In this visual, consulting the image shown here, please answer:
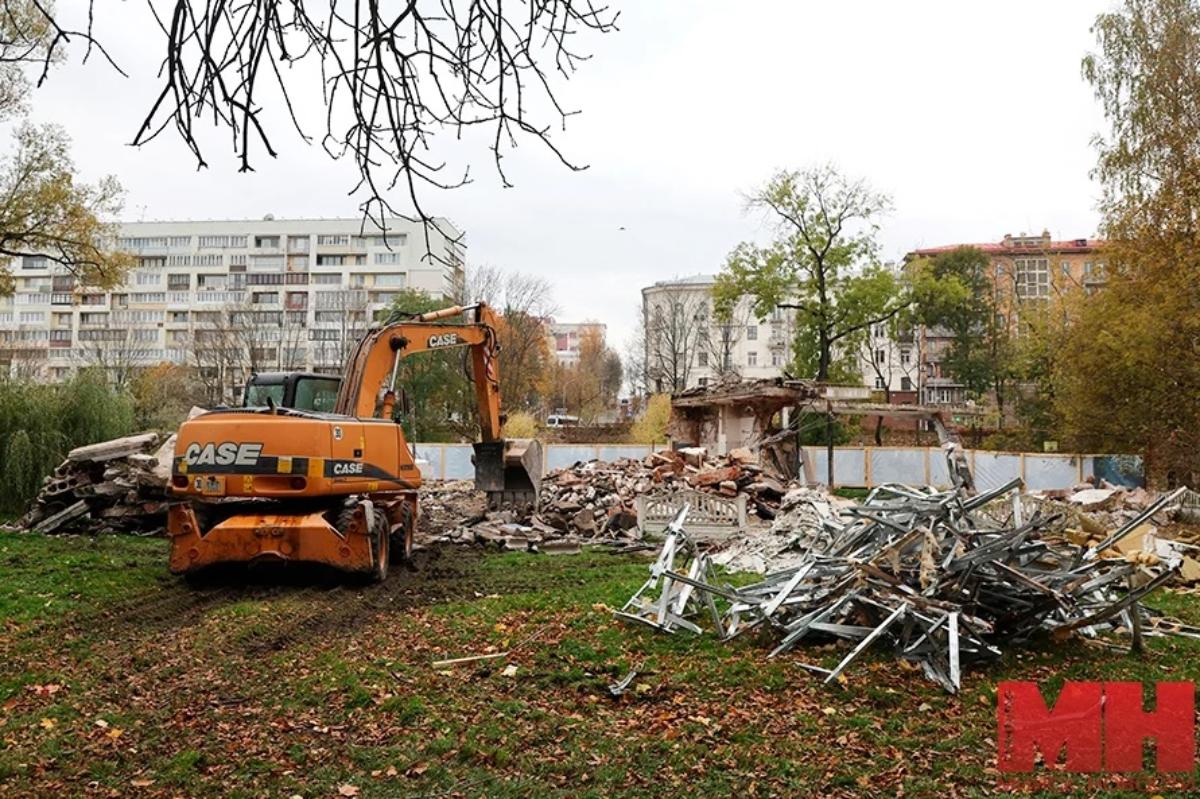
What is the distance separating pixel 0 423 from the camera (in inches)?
728

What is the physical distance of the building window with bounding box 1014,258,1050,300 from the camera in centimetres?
5284

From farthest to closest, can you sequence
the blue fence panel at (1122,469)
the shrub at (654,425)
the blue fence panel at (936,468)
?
the shrub at (654,425)
the blue fence panel at (936,468)
the blue fence panel at (1122,469)

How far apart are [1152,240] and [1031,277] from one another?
38.1m

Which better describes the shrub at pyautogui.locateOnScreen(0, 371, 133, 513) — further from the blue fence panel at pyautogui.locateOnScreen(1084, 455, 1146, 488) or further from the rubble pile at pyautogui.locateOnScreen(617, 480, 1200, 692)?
the blue fence panel at pyautogui.locateOnScreen(1084, 455, 1146, 488)

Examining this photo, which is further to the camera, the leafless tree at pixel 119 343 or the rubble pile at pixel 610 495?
the leafless tree at pixel 119 343

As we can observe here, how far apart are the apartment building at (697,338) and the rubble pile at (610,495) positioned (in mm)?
32960

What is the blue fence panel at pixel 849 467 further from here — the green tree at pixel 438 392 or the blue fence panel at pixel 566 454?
the green tree at pixel 438 392

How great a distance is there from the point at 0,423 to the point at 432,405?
23.8m

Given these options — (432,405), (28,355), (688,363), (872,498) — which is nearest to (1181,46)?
(872,498)

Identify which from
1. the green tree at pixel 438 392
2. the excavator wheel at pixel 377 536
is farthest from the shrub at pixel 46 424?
the green tree at pixel 438 392

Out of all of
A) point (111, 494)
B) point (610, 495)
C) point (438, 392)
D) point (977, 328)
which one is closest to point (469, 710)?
point (111, 494)

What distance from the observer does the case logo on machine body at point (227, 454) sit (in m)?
10.4

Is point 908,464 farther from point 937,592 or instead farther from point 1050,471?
point 937,592

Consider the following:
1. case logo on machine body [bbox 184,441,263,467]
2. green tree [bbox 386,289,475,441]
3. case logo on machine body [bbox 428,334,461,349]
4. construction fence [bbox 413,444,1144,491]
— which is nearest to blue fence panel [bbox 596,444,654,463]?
construction fence [bbox 413,444,1144,491]
